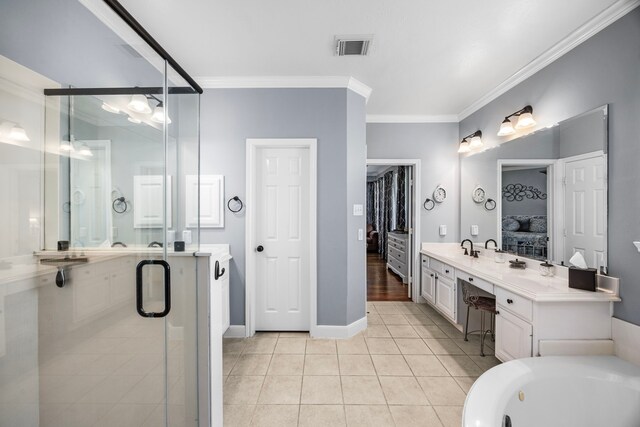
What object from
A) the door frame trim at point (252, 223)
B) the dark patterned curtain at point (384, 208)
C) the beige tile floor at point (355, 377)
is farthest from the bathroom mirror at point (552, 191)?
the dark patterned curtain at point (384, 208)

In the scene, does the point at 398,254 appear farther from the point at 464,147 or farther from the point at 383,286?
the point at 464,147

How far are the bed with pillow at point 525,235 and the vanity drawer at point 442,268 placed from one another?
2.07ft

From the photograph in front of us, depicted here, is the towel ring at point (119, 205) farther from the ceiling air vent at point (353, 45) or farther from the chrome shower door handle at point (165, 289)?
the ceiling air vent at point (353, 45)

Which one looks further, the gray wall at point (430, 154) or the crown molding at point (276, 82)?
the gray wall at point (430, 154)

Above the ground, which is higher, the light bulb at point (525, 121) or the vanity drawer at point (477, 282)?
the light bulb at point (525, 121)

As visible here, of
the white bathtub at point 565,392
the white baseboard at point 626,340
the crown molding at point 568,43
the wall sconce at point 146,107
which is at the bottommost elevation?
the white bathtub at point 565,392

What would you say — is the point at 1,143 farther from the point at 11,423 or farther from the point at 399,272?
the point at 399,272

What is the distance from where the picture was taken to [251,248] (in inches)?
116

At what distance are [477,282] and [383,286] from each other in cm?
246

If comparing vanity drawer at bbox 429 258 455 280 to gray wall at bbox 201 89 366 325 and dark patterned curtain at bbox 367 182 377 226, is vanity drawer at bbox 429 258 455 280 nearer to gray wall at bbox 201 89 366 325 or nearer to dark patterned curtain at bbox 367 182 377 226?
gray wall at bbox 201 89 366 325

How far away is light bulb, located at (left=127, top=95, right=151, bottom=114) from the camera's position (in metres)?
1.35

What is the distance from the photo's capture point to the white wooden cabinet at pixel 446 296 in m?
3.06

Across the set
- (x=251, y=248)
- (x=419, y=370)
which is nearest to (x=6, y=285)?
(x=251, y=248)

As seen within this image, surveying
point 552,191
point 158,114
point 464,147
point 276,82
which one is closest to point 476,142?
point 464,147
